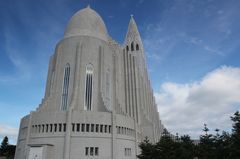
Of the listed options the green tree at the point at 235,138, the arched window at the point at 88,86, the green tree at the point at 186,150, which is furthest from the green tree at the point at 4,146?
the green tree at the point at 235,138

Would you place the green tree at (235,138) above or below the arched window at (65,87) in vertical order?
below

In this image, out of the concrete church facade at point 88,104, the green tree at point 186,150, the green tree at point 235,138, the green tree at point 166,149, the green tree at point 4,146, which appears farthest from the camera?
the green tree at point 4,146

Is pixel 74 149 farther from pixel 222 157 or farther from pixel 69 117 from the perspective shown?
pixel 222 157

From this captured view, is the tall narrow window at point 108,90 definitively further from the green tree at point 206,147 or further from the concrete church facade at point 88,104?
the green tree at point 206,147

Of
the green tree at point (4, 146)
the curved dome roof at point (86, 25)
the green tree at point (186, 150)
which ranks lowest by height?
the green tree at point (186, 150)

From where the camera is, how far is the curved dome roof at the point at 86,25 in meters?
53.5

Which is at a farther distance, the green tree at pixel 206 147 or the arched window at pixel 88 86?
the arched window at pixel 88 86

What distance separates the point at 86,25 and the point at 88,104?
21.0 metres

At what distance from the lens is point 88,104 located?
4575cm

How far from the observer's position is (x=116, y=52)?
59.7m

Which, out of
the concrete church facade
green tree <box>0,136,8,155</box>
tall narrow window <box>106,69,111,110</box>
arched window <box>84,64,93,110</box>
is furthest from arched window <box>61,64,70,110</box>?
green tree <box>0,136,8,155</box>

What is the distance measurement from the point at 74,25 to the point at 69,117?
26962 mm

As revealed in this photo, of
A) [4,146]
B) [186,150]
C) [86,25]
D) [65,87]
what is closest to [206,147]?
[186,150]

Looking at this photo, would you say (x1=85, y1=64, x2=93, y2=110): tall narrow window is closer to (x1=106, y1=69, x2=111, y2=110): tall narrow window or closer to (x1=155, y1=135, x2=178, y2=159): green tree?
(x1=106, y1=69, x2=111, y2=110): tall narrow window
